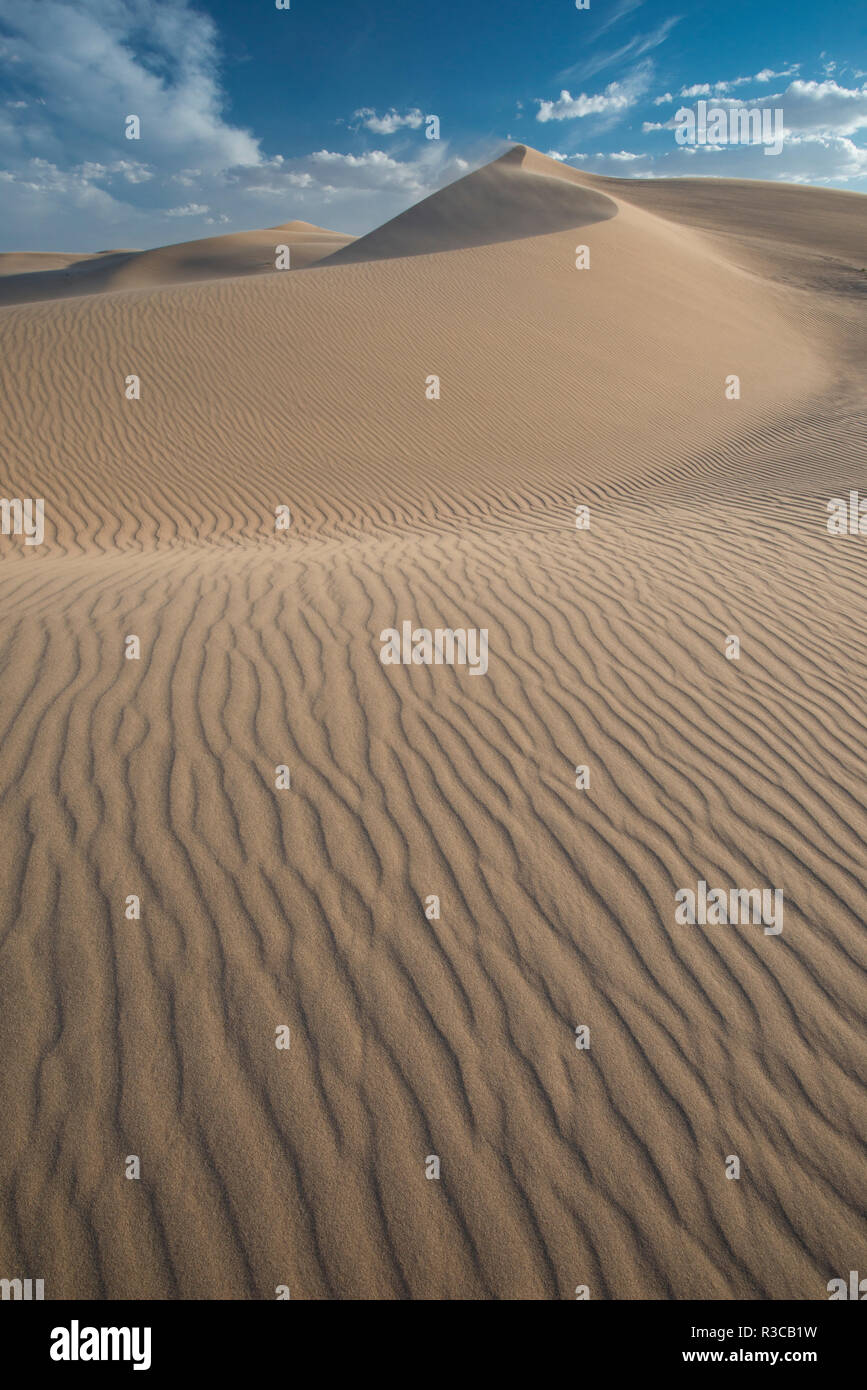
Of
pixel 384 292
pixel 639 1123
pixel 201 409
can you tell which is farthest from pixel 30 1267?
pixel 384 292

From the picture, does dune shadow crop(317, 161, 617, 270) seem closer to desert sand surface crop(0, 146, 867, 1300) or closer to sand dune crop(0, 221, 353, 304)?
sand dune crop(0, 221, 353, 304)

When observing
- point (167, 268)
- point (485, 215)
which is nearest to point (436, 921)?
point (485, 215)

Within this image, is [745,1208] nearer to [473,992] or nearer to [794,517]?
[473,992]

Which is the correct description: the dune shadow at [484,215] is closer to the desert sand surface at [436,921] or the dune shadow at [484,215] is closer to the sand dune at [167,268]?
the sand dune at [167,268]

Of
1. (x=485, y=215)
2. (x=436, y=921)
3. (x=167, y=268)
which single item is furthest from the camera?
(x=167, y=268)

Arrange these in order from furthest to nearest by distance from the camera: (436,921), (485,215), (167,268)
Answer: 1. (167,268)
2. (485,215)
3. (436,921)

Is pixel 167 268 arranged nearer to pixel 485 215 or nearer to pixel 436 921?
pixel 485 215
